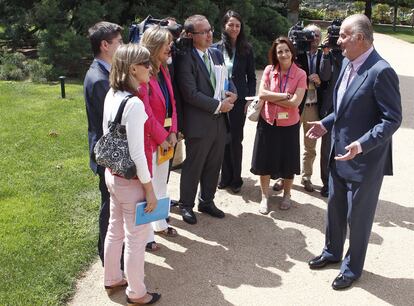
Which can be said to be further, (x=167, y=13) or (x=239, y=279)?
(x=167, y=13)

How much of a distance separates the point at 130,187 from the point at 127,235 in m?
0.36

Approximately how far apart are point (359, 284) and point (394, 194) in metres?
2.20

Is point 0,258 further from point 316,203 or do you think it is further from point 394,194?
point 394,194

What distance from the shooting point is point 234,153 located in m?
5.64

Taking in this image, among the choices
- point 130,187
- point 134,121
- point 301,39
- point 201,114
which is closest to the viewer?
point 134,121

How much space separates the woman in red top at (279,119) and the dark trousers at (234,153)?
53 cm

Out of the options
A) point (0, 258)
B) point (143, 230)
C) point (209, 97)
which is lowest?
point (0, 258)

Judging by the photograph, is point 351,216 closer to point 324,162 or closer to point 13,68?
point 324,162

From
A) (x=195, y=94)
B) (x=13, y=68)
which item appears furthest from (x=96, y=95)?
(x=13, y=68)

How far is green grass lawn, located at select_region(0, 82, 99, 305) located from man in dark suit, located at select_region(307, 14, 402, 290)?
2184 millimetres

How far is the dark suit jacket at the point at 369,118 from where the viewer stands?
3256mm

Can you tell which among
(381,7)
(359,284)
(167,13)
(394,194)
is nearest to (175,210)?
(359,284)

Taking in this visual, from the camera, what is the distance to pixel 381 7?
140ft

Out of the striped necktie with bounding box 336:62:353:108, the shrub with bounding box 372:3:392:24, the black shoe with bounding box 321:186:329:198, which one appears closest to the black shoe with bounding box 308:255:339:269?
the striped necktie with bounding box 336:62:353:108
